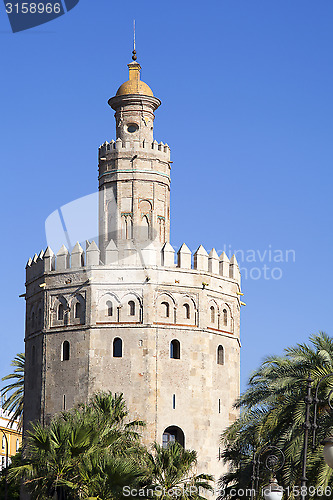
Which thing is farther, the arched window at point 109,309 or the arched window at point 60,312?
the arched window at point 60,312

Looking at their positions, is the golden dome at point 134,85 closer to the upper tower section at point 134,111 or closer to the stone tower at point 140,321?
the upper tower section at point 134,111

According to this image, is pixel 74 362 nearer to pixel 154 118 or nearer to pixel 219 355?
pixel 219 355

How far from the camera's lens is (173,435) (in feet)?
130

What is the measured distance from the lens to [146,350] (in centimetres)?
3969

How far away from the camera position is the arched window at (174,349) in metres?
40.2

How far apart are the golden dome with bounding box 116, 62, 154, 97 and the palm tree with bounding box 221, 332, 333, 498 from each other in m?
18.9

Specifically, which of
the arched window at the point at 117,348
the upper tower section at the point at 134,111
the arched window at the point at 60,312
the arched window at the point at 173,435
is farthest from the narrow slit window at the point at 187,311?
the upper tower section at the point at 134,111

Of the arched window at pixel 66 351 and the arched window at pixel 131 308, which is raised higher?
the arched window at pixel 131 308

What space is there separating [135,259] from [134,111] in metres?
7.23

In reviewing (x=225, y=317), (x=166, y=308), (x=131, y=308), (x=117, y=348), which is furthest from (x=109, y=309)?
(x=225, y=317)

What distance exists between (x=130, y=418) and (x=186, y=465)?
335 inches

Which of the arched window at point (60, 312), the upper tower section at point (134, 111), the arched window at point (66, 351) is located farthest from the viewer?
the upper tower section at point (134, 111)

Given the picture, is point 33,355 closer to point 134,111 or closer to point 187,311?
point 187,311

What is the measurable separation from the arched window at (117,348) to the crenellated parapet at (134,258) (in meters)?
3.05
